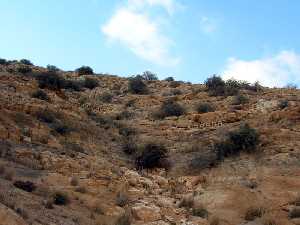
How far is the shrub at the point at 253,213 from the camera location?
1738 centimetres

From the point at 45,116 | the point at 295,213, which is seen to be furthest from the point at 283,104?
the point at 45,116

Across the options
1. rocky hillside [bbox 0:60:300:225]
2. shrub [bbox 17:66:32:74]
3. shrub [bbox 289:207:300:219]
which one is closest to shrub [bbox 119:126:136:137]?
rocky hillside [bbox 0:60:300:225]

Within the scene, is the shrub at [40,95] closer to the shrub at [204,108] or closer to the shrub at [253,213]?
the shrub at [204,108]

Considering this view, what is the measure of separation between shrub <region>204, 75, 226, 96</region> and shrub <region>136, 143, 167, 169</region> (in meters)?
12.9

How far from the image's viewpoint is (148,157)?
22938 millimetres

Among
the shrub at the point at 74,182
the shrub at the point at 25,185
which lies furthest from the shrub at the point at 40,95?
the shrub at the point at 25,185

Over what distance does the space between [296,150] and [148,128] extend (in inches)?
329

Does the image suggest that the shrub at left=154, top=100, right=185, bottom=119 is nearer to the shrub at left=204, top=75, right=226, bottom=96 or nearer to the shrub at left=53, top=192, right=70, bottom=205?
the shrub at left=204, top=75, right=226, bottom=96

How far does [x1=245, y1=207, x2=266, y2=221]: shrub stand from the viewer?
1738 cm

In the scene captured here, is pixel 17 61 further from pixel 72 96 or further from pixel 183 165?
pixel 183 165

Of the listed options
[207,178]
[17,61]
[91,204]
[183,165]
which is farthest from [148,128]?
[17,61]

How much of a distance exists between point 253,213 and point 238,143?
6.11 m

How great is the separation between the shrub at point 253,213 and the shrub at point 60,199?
568cm

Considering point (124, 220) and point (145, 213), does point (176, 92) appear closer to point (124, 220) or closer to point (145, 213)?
point (145, 213)
